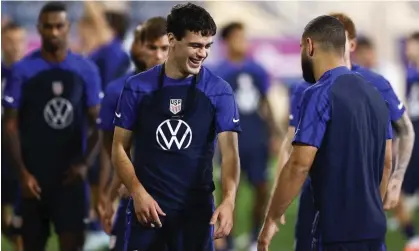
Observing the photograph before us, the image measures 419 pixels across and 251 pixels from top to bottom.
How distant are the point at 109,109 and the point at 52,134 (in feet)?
2.94

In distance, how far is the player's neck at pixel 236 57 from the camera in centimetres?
1185

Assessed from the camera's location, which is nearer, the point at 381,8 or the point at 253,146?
the point at 253,146

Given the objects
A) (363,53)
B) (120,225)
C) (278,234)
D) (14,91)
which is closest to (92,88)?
(14,91)

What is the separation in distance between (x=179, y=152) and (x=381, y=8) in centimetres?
1542

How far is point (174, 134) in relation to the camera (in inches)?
222

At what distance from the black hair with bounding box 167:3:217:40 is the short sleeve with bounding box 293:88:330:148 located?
0.69 m

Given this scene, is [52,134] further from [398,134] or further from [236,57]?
[236,57]

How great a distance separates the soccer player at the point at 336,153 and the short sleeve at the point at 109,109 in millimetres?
1884

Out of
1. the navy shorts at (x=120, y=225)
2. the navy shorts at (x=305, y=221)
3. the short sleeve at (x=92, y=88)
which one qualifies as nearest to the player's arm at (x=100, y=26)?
the short sleeve at (x=92, y=88)

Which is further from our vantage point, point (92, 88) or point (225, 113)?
point (92, 88)

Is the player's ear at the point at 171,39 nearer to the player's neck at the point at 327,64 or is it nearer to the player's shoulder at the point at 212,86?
the player's shoulder at the point at 212,86

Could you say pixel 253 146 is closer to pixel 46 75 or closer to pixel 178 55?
pixel 46 75

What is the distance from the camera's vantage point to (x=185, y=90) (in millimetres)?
5668

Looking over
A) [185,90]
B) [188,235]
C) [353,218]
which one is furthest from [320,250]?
[185,90]
